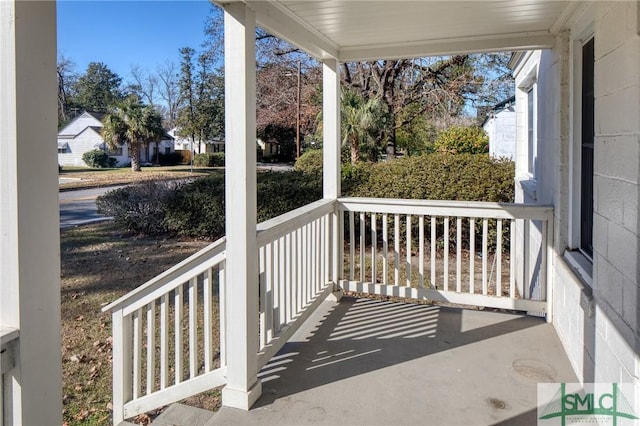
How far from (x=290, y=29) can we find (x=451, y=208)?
78.5 inches

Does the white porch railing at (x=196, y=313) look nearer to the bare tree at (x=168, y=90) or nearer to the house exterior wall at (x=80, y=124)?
the bare tree at (x=168, y=90)

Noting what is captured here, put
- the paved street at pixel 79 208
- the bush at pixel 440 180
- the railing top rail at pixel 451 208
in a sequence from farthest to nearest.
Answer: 1. the paved street at pixel 79 208
2. the bush at pixel 440 180
3. the railing top rail at pixel 451 208

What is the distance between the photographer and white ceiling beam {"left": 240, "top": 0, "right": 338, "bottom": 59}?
2.70 meters

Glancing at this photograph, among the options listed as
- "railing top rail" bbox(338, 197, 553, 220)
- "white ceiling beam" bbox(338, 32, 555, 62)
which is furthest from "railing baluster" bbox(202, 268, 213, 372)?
"white ceiling beam" bbox(338, 32, 555, 62)

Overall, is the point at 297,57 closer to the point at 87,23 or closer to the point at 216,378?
the point at 216,378

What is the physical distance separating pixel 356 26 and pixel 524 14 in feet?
3.75

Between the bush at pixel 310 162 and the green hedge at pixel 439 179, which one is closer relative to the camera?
the green hedge at pixel 439 179

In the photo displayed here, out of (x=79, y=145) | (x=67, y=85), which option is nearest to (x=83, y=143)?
(x=79, y=145)

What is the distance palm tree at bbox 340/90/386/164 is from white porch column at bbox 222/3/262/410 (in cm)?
843

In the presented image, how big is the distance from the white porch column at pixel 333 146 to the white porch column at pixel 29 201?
10.2 feet

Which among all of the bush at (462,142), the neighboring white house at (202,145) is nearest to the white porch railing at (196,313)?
the bush at (462,142)

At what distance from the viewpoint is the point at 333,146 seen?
425 cm

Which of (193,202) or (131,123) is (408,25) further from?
(131,123)

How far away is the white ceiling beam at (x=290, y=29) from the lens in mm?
2698
